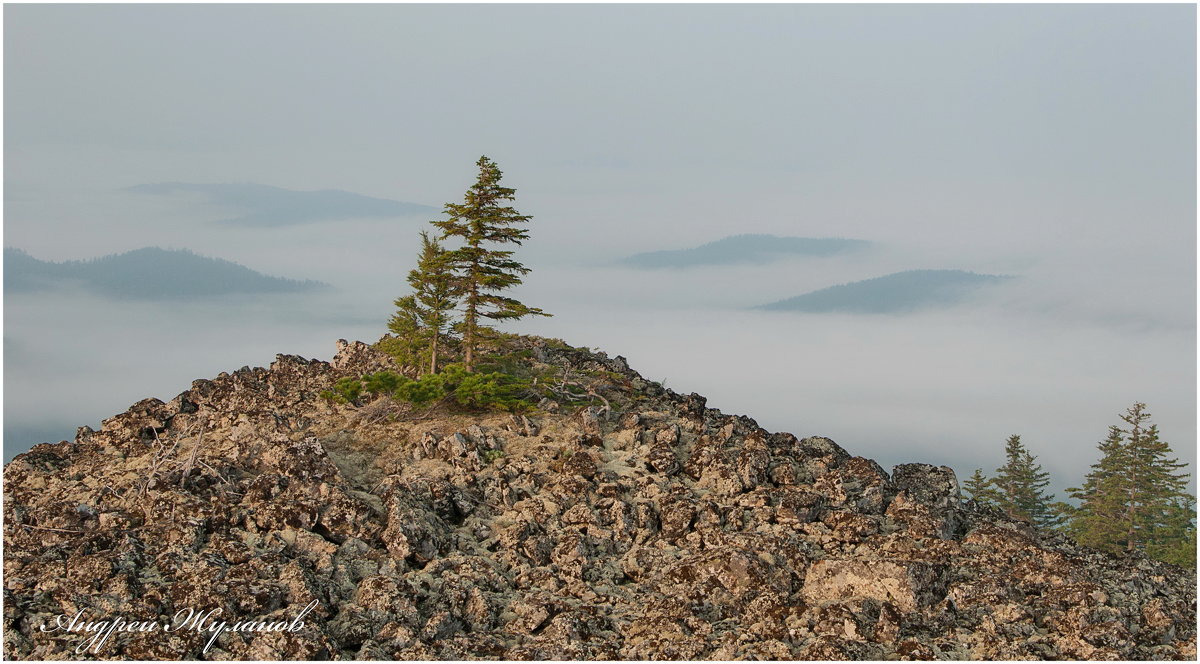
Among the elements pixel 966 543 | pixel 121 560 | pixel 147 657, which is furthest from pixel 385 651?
pixel 966 543

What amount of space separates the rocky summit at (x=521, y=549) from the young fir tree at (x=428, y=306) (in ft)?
9.35

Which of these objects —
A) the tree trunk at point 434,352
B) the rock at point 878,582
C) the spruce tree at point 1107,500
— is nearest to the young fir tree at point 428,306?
the tree trunk at point 434,352

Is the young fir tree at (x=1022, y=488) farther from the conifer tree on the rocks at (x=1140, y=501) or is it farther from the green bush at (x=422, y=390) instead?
the green bush at (x=422, y=390)

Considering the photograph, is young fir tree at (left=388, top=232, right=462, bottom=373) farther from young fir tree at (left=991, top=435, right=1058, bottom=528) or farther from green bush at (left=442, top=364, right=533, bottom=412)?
young fir tree at (left=991, top=435, right=1058, bottom=528)

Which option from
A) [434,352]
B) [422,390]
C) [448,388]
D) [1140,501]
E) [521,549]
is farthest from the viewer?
[1140,501]

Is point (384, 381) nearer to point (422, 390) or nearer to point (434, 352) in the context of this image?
point (422, 390)

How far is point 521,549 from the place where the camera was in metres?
29.5

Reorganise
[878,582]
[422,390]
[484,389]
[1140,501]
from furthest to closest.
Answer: [1140,501] → [484,389] → [422,390] → [878,582]

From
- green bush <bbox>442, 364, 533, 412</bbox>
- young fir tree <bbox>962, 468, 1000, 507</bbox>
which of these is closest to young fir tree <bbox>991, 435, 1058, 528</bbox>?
young fir tree <bbox>962, 468, 1000, 507</bbox>

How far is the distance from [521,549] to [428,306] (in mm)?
11414

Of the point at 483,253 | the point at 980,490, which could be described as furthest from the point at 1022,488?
the point at 483,253

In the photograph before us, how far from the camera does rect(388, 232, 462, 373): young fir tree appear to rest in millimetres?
38156

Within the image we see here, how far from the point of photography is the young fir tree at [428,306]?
→ 125 feet

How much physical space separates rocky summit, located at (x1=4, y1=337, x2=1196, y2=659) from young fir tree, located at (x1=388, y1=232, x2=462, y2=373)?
2850 mm
